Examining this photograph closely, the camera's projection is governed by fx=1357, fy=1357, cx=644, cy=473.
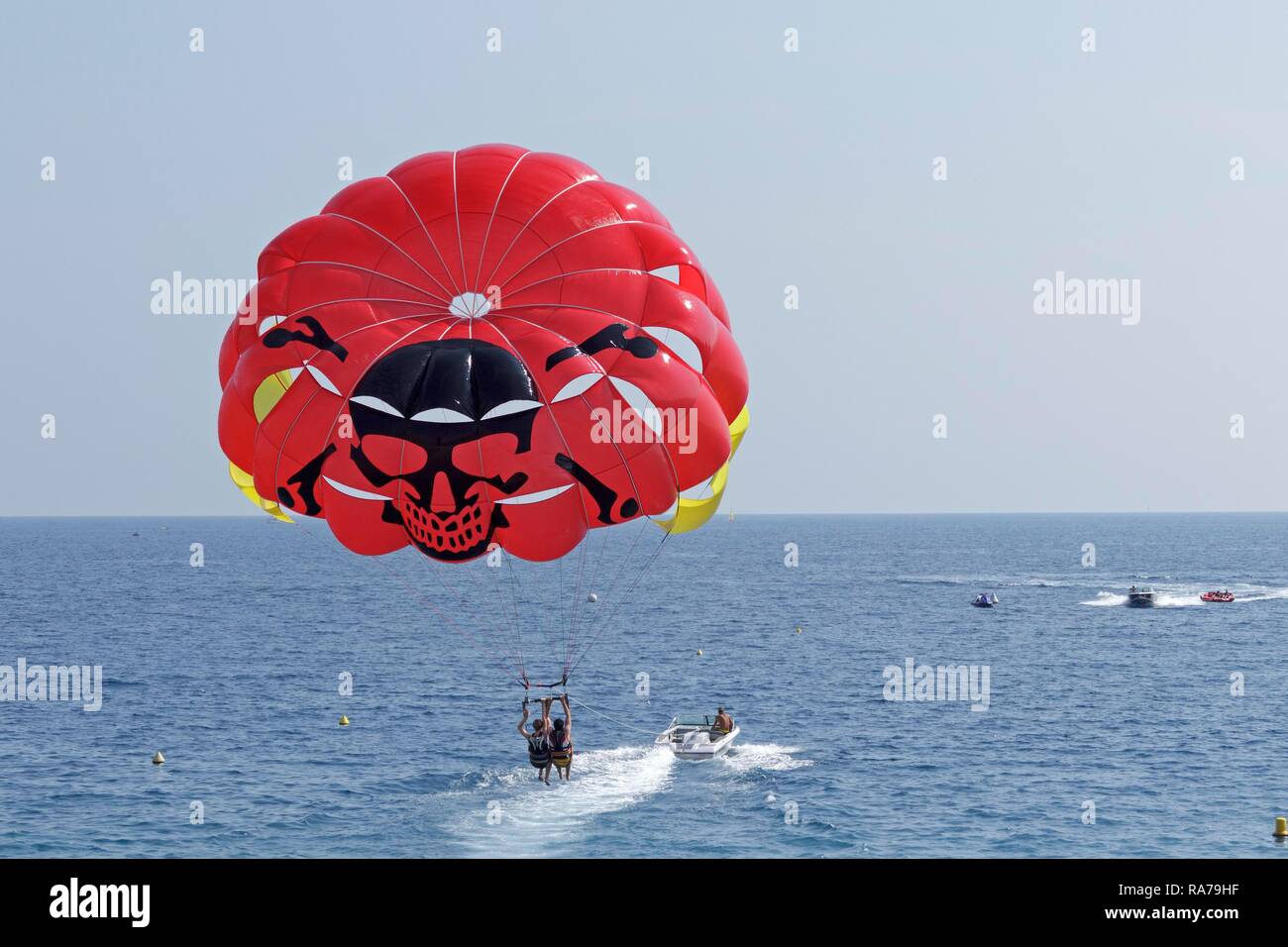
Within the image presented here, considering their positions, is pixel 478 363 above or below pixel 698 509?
above

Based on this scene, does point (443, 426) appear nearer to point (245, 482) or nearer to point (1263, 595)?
point (245, 482)

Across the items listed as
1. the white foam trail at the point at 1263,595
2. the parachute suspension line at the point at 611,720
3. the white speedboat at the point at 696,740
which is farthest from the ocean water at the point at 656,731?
the white foam trail at the point at 1263,595

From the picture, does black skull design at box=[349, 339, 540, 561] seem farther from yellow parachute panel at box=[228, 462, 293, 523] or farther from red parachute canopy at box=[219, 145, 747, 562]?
yellow parachute panel at box=[228, 462, 293, 523]

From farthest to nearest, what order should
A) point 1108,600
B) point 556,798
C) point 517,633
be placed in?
point 1108,600, point 517,633, point 556,798

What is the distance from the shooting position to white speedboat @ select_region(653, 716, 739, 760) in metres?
46.4

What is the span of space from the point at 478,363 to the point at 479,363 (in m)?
0.02

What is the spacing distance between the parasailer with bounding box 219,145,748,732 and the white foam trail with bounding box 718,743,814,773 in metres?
22.9

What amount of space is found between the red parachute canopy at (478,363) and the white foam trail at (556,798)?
13346 mm

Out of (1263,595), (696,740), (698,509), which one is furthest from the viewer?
(1263,595)

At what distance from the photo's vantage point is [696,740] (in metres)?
46.7

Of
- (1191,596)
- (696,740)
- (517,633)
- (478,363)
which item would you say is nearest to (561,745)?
(478,363)
